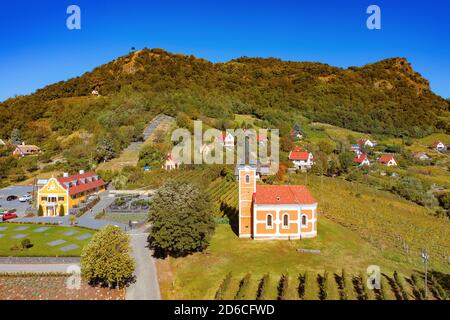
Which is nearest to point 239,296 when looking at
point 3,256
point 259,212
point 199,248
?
point 199,248

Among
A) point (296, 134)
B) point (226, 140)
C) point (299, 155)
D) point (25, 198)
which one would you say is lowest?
point (25, 198)

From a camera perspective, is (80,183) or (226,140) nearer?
(80,183)

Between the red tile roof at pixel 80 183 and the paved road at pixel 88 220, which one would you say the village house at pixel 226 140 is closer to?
the red tile roof at pixel 80 183

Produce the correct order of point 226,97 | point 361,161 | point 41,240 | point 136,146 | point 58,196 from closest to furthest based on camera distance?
point 41,240 < point 58,196 < point 136,146 < point 361,161 < point 226,97

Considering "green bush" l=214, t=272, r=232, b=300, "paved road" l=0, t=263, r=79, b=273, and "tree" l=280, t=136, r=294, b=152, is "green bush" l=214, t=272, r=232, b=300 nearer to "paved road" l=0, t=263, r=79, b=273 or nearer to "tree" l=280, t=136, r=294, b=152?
"paved road" l=0, t=263, r=79, b=273

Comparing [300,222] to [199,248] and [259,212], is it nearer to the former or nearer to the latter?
[259,212]

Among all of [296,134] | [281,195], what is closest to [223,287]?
[281,195]

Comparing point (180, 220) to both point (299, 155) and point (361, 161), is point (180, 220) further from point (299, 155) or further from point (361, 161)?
point (361, 161)
